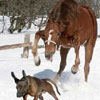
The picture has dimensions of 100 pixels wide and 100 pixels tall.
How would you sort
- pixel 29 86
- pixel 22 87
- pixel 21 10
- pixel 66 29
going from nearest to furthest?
pixel 22 87 → pixel 29 86 → pixel 66 29 → pixel 21 10

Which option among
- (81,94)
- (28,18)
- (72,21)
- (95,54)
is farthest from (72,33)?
(28,18)

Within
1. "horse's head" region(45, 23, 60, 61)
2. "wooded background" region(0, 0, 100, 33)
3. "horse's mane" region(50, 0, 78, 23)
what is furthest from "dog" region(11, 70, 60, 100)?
"wooded background" region(0, 0, 100, 33)

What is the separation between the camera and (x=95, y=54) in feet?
39.5

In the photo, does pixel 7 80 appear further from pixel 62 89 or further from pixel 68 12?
pixel 68 12

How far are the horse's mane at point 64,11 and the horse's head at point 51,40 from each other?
0.36 m

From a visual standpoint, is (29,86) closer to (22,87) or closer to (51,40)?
(22,87)

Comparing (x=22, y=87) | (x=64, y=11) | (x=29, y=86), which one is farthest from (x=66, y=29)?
(x=22, y=87)

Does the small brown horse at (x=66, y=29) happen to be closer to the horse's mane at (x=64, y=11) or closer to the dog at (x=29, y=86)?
the horse's mane at (x=64, y=11)

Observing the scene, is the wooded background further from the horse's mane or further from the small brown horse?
the horse's mane

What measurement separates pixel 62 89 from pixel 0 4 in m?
20.5

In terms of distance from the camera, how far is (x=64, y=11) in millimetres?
6043

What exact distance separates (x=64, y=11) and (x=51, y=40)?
993 mm

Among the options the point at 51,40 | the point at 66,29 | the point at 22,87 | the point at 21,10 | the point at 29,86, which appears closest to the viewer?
the point at 22,87

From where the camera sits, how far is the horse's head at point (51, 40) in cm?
520
